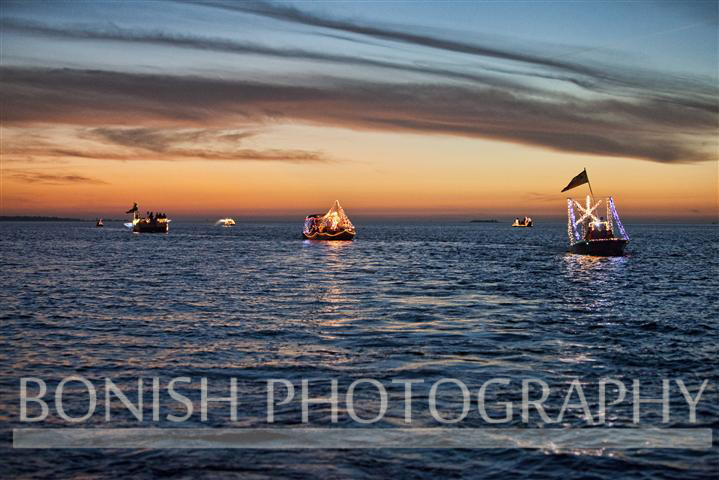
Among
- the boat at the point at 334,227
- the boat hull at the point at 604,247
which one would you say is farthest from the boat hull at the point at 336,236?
the boat hull at the point at 604,247

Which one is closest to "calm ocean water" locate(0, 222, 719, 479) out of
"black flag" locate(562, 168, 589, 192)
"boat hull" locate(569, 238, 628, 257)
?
"black flag" locate(562, 168, 589, 192)

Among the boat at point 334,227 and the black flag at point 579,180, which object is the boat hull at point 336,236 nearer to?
the boat at point 334,227

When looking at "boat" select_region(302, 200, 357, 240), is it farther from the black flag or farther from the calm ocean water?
the calm ocean water

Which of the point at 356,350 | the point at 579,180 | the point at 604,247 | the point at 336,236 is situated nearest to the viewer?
the point at 356,350

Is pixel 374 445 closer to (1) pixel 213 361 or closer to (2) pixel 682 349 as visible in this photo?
(1) pixel 213 361

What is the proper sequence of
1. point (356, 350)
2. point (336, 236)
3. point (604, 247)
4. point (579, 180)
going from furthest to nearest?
point (336, 236) < point (604, 247) < point (579, 180) < point (356, 350)

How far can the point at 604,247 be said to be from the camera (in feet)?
293

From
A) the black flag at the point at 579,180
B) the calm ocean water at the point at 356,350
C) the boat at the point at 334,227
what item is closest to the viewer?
the calm ocean water at the point at 356,350

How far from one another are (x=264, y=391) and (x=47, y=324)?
16847 mm

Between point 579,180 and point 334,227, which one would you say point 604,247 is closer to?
point 579,180

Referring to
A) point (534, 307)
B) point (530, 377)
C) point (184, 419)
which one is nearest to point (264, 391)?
point (184, 419)

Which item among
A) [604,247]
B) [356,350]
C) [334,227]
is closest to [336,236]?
[334,227]

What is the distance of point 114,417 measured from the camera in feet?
47.4

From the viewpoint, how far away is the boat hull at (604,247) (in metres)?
87.8
